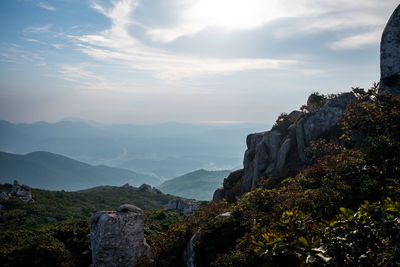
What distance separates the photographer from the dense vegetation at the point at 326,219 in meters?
4.17

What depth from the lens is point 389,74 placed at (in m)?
15.0

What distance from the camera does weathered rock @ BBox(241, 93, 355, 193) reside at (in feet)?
60.7

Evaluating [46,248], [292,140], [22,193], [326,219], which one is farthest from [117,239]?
[22,193]

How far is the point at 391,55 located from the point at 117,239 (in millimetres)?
21774

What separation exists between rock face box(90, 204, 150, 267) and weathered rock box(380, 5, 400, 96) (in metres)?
19.3

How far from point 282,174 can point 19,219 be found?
124 feet

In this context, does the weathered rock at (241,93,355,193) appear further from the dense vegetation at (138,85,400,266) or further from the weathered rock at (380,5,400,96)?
the weathered rock at (380,5,400,96)

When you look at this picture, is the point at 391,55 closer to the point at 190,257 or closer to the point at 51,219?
the point at 190,257

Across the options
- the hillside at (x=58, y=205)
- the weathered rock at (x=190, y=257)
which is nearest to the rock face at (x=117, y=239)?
the weathered rock at (x=190, y=257)

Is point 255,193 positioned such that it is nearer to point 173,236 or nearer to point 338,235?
point 173,236

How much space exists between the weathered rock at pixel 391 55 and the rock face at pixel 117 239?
19.3m

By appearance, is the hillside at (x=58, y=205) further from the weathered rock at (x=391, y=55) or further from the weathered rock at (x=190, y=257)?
the weathered rock at (x=391, y=55)

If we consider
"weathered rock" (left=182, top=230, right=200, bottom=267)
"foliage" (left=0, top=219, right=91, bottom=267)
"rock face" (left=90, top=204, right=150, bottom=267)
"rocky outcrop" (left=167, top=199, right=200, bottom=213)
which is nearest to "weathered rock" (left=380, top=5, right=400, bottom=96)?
"weathered rock" (left=182, top=230, right=200, bottom=267)

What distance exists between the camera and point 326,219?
7250 mm
